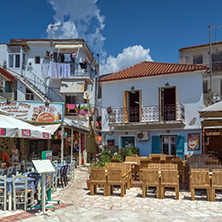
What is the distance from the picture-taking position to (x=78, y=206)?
7891 mm

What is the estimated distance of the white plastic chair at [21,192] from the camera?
7.40 m

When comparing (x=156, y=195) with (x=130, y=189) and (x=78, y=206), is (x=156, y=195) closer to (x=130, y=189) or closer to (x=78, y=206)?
(x=130, y=189)

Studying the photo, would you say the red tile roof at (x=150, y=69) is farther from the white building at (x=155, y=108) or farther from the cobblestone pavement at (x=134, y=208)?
the cobblestone pavement at (x=134, y=208)

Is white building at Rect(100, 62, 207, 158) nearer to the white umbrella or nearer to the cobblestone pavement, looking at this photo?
the cobblestone pavement

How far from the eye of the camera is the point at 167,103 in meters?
18.9

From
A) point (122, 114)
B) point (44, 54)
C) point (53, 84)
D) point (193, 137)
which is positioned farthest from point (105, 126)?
point (44, 54)

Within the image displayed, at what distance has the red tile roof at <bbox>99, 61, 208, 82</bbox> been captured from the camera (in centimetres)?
1802

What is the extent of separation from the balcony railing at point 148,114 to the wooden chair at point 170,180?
9344 mm

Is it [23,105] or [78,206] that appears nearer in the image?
[78,206]

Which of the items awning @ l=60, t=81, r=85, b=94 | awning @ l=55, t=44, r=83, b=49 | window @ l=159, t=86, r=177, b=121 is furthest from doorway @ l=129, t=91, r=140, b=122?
awning @ l=55, t=44, r=83, b=49

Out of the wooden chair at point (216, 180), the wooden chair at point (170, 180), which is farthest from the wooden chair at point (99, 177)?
the wooden chair at point (216, 180)

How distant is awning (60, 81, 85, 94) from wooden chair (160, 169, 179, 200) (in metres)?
16.3

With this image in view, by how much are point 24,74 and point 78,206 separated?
65.1 feet

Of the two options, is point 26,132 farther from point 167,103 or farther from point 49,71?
point 49,71
